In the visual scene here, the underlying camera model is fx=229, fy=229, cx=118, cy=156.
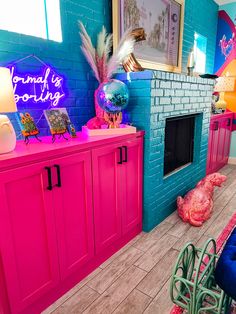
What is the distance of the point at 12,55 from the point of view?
151 cm

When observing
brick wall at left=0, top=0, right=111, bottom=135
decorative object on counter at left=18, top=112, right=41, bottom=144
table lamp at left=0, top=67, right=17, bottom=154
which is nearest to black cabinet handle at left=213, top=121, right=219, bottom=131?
brick wall at left=0, top=0, right=111, bottom=135

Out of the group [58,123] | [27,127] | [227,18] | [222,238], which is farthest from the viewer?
[227,18]

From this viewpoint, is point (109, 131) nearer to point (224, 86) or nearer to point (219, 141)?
point (219, 141)

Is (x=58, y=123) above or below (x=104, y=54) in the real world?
below

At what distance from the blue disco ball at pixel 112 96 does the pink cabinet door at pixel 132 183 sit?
1.02 ft

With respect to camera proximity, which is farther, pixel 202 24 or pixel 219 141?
pixel 219 141

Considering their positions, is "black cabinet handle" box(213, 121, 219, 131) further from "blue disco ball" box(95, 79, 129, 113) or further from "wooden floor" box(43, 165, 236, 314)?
"blue disco ball" box(95, 79, 129, 113)

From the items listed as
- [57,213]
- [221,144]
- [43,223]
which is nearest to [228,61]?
[221,144]

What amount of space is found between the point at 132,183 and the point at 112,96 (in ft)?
2.53

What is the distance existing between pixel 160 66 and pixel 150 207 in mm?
1754

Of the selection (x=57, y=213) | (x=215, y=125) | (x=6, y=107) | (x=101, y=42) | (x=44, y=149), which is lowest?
(x=57, y=213)

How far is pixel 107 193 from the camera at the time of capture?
177 cm

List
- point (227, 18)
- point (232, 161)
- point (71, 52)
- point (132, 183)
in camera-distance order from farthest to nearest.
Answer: point (232, 161) → point (227, 18) → point (132, 183) → point (71, 52)

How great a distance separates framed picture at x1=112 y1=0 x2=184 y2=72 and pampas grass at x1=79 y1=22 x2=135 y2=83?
0.73 ft
